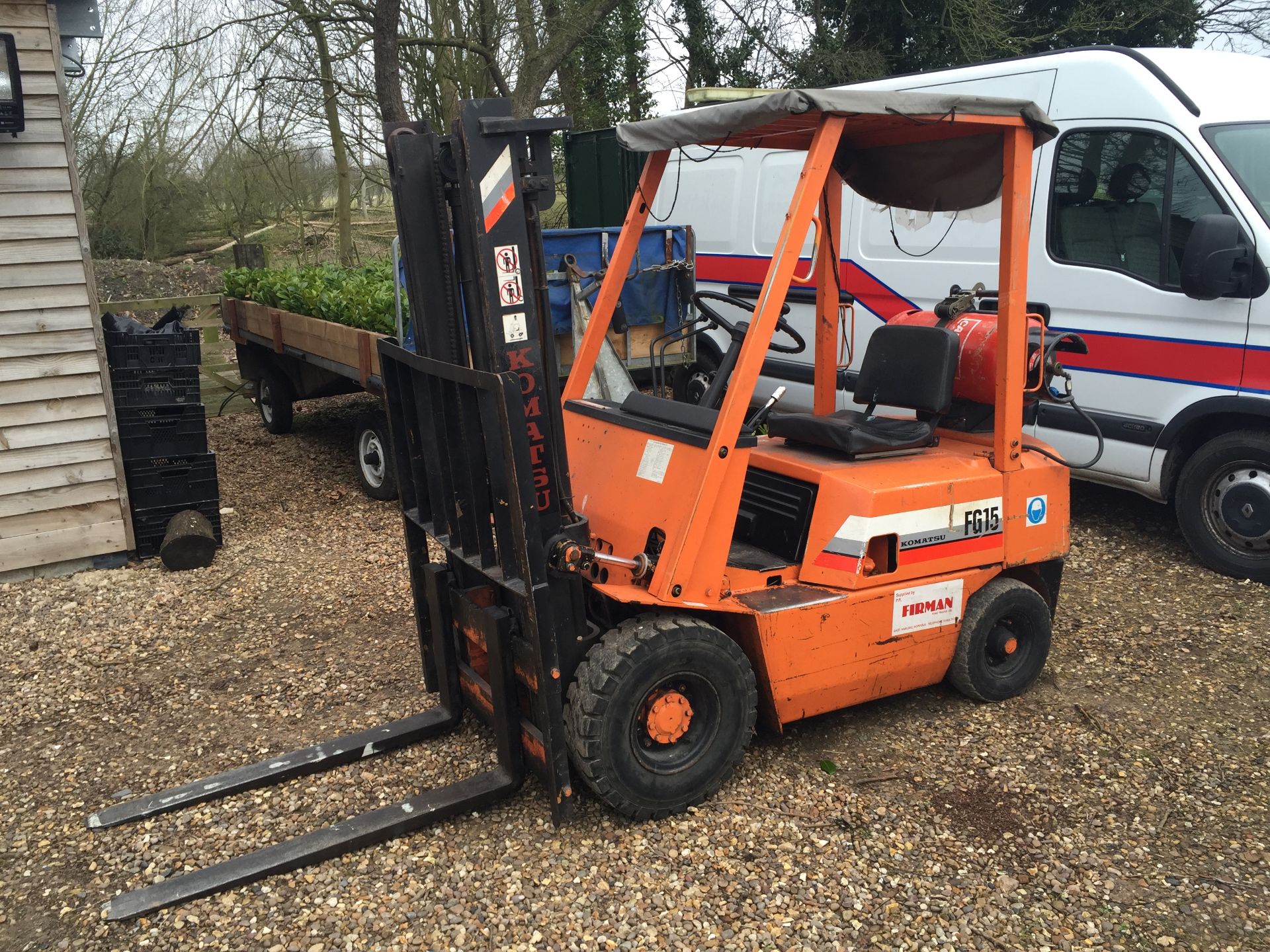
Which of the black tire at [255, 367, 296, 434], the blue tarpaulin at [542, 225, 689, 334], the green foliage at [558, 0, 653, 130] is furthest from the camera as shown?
the green foliage at [558, 0, 653, 130]

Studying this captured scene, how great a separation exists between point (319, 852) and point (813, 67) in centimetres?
1528

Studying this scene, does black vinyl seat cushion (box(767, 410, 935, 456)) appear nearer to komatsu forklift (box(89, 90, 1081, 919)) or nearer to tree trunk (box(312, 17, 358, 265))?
komatsu forklift (box(89, 90, 1081, 919))

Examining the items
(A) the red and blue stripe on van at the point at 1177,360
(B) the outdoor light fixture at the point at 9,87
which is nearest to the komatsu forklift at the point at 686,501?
(A) the red and blue stripe on van at the point at 1177,360

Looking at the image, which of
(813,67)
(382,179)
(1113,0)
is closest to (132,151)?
(382,179)

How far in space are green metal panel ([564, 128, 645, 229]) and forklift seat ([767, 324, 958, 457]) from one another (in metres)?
7.20

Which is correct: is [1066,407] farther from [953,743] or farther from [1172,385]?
[953,743]

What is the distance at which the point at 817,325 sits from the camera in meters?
4.60

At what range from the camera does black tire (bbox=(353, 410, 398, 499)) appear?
23.7 feet

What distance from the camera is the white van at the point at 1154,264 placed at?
5.40 metres

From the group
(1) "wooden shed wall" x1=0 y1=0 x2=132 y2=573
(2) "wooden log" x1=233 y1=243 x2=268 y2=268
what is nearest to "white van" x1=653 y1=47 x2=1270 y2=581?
(1) "wooden shed wall" x1=0 y1=0 x2=132 y2=573

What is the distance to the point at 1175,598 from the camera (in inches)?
213

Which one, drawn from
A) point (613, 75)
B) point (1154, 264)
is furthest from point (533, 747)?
point (613, 75)

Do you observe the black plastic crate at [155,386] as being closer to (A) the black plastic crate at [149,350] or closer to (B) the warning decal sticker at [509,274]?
(A) the black plastic crate at [149,350]

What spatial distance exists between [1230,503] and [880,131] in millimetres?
3227
